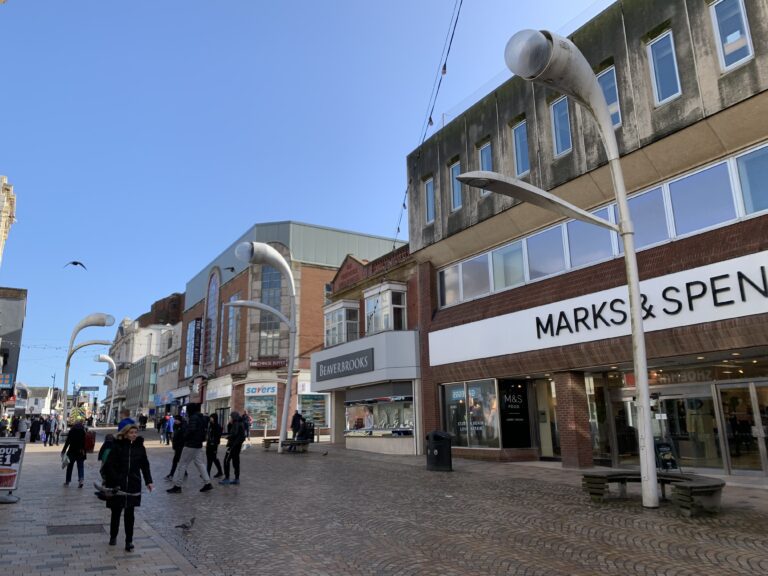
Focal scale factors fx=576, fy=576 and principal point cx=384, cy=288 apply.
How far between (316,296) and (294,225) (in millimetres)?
6014

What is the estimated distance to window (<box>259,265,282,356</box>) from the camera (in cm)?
4422

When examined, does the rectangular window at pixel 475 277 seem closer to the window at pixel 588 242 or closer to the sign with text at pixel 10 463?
the window at pixel 588 242

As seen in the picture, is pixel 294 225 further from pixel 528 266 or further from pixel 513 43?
pixel 513 43

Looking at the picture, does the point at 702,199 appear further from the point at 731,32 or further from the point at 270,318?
the point at 270,318

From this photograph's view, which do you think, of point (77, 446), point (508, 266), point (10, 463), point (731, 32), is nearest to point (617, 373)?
point (508, 266)

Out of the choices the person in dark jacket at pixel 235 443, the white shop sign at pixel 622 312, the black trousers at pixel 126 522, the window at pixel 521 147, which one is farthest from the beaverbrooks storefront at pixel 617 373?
the black trousers at pixel 126 522

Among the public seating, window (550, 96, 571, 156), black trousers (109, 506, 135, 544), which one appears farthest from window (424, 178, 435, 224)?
black trousers (109, 506, 135, 544)

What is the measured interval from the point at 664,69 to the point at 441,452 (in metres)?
11.1

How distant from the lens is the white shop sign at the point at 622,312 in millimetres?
11664

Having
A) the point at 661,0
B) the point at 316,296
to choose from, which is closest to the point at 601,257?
the point at 661,0

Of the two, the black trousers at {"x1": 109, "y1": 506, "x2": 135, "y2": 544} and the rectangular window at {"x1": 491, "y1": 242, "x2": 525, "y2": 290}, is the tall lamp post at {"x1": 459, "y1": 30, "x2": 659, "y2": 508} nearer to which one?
the black trousers at {"x1": 109, "y1": 506, "x2": 135, "y2": 544}

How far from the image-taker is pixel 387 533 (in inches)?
305

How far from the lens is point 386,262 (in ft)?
83.3

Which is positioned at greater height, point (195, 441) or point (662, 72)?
point (662, 72)
